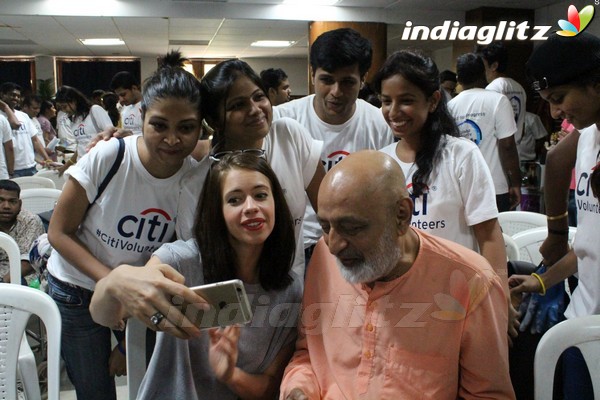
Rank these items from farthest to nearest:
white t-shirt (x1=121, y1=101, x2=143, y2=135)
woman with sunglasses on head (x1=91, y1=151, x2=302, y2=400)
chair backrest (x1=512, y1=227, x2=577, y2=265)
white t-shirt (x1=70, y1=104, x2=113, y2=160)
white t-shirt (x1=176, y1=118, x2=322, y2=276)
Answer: white t-shirt (x1=70, y1=104, x2=113, y2=160)
white t-shirt (x1=121, y1=101, x2=143, y2=135)
chair backrest (x1=512, y1=227, x2=577, y2=265)
white t-shirt (x1=176, y1=118, x2=322, y2=276)
woman with sunglasses on head (x1=91, y1=151, x2=302, y2=400)

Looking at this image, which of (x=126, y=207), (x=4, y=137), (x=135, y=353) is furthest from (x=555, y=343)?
(x=4, y=137)

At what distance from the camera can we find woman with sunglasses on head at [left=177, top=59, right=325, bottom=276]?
1.68m

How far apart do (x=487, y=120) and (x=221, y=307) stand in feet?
9.73

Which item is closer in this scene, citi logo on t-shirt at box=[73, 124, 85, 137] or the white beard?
the white beard

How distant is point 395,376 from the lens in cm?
134

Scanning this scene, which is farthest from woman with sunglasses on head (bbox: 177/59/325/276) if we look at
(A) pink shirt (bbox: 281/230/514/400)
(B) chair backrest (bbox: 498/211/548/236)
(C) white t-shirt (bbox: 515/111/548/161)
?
(C) white t-shirt (bbox: 515/111/548/161)

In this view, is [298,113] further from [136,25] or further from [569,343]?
[136,25]

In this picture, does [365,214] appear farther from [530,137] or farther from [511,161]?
[530,137]

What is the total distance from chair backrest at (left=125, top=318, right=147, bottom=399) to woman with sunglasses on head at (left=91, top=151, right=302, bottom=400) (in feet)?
0.65

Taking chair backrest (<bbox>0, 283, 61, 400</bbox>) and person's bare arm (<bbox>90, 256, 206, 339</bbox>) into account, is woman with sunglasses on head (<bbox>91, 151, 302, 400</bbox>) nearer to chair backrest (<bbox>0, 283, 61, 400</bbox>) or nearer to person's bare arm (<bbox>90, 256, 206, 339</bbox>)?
person's bare arm (<bbox>90, 256, 206, 339</bbox>)

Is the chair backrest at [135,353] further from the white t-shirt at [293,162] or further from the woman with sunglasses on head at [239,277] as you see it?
the white t-shirt at [293,162]

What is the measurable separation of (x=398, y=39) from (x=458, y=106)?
8245 mm

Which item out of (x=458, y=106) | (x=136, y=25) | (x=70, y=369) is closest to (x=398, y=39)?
(x=136, y=25)

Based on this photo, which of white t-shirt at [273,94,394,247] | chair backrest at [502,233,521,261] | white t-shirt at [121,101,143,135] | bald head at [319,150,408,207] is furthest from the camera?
white t-shirt at [121,101,143,135]
